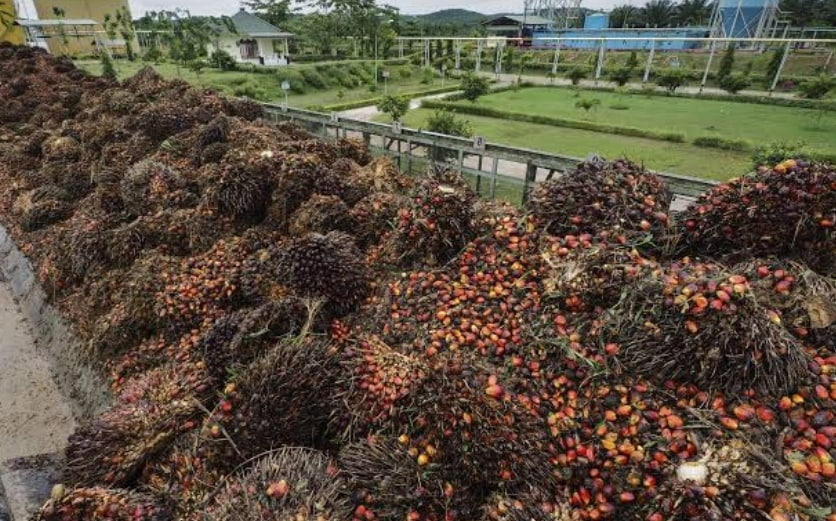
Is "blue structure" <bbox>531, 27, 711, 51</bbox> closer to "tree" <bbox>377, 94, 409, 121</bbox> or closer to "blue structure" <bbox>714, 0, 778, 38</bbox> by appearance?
"blue structure" <bbox>714, 0, 778, 38</bbox>

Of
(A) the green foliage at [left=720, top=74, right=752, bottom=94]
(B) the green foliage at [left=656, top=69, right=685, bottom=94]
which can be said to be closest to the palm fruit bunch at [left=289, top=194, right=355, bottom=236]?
(B) the green foliage at [left=656, top=69, right=685, bottom=94]

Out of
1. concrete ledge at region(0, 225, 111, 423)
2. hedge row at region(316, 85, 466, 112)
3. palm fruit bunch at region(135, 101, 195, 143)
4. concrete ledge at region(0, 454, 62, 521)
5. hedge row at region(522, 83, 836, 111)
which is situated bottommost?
concrete ledge at region(0, 225, 111, 423)

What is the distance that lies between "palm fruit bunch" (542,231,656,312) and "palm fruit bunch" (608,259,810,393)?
28 cm

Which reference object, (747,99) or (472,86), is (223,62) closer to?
(472,86)

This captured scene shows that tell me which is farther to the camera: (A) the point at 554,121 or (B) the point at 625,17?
(B) the point at 625,17

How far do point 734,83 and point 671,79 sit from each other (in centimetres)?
411

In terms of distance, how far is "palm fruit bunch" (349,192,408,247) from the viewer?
231 inches

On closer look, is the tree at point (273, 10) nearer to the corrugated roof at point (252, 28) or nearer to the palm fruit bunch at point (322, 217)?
the corrugated roof at point (252, 28)

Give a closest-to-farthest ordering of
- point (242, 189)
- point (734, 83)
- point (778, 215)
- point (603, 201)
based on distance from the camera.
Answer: point (778, 215) < point (603, 201) < point (242, 189) < point (734, 83)

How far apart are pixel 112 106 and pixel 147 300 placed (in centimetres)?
979

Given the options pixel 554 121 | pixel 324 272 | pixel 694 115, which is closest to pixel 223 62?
pixel 554 121

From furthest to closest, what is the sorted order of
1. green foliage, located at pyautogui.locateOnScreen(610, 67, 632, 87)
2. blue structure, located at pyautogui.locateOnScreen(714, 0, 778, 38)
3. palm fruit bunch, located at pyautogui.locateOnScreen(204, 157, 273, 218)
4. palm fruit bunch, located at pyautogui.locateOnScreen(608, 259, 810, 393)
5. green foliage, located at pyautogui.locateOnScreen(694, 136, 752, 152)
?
blue structure, located at pyautogui.locateOnScreen(714, 0, 778, 38) < green foliage, located at pyautogui.locateOnScreen(610, 67, 632, 87) < green foliage, located at pyautogui.locateOnScreen(694, 136, 752, 152) < palm fruit bunch, located at pyautogui.locateOnScreen(204, 157, 273, 218) < palm fruit bunch, located at pyautogui.locateOnScreen(608, 259, 810, 393)

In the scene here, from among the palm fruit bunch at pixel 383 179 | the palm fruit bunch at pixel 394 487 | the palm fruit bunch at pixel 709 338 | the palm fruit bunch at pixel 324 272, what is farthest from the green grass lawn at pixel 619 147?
the palm fruit bunch at pixel 394 487

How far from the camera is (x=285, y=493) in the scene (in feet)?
9.72
